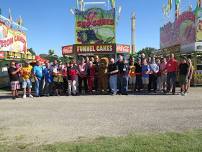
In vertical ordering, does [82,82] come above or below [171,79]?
below

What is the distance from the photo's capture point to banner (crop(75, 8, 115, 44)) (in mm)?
32219

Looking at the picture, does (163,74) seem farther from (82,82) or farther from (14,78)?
(14,78)

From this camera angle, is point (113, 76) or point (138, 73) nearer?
point (113, 76)

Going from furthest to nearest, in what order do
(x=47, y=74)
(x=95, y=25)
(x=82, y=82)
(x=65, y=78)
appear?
(x=95, y=25)
(x=82, y=82)
(x=65, y=78)
(x=47, y=74)

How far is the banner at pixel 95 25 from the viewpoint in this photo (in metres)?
32.2

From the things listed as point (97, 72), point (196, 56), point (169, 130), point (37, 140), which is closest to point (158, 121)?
A: point (169, 130)

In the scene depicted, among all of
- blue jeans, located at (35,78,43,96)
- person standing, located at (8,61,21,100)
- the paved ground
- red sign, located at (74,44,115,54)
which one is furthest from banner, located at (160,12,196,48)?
the paved ground

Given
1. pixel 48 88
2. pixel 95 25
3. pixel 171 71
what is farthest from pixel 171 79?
pixel 95 25

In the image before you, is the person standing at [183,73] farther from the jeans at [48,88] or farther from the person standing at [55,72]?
the jeans at [48,88]

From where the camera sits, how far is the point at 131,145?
7609 millimetres

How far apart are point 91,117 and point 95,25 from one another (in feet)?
71.0

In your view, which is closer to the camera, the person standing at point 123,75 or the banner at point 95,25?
the person standing at point 123,75

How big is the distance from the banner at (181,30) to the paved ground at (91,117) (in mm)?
16582

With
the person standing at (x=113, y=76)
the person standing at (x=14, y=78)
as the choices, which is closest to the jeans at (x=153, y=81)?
the person standing at (x=113, y=76)
